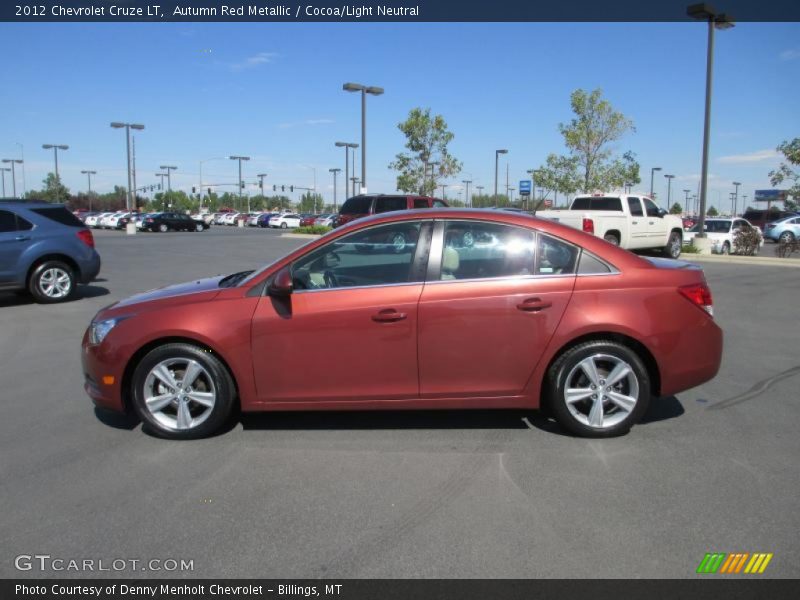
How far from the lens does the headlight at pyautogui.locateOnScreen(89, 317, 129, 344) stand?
4602mm

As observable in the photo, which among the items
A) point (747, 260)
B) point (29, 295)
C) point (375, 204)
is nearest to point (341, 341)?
point (29, 295)

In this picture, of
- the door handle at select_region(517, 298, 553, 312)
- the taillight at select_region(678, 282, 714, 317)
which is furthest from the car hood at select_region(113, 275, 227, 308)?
the taillight at select_region(678, 282, 714, 317)

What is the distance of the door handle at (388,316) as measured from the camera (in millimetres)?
4414

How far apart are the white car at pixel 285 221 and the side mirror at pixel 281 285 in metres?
56.9

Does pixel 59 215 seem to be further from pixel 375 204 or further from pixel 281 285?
pixel 375 204

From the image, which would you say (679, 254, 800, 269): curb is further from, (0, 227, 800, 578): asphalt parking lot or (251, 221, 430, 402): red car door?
(251, 221, 430, 402): red car door

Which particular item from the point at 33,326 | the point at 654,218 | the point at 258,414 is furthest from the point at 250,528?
the point at 654,218

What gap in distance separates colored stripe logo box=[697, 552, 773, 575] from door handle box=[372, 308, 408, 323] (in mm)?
2248

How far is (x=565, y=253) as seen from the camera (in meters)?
4.65

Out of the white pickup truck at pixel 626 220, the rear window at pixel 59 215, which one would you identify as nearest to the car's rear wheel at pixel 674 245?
the white pickup truck at pixel 626 220

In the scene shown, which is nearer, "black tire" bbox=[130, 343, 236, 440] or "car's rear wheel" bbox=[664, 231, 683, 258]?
"black tire" bbox=[130, 343, 236, 440]

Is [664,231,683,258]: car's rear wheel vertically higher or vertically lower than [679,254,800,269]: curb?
higher

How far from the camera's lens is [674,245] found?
70.5ft

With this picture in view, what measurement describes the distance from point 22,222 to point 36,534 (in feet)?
29.6
